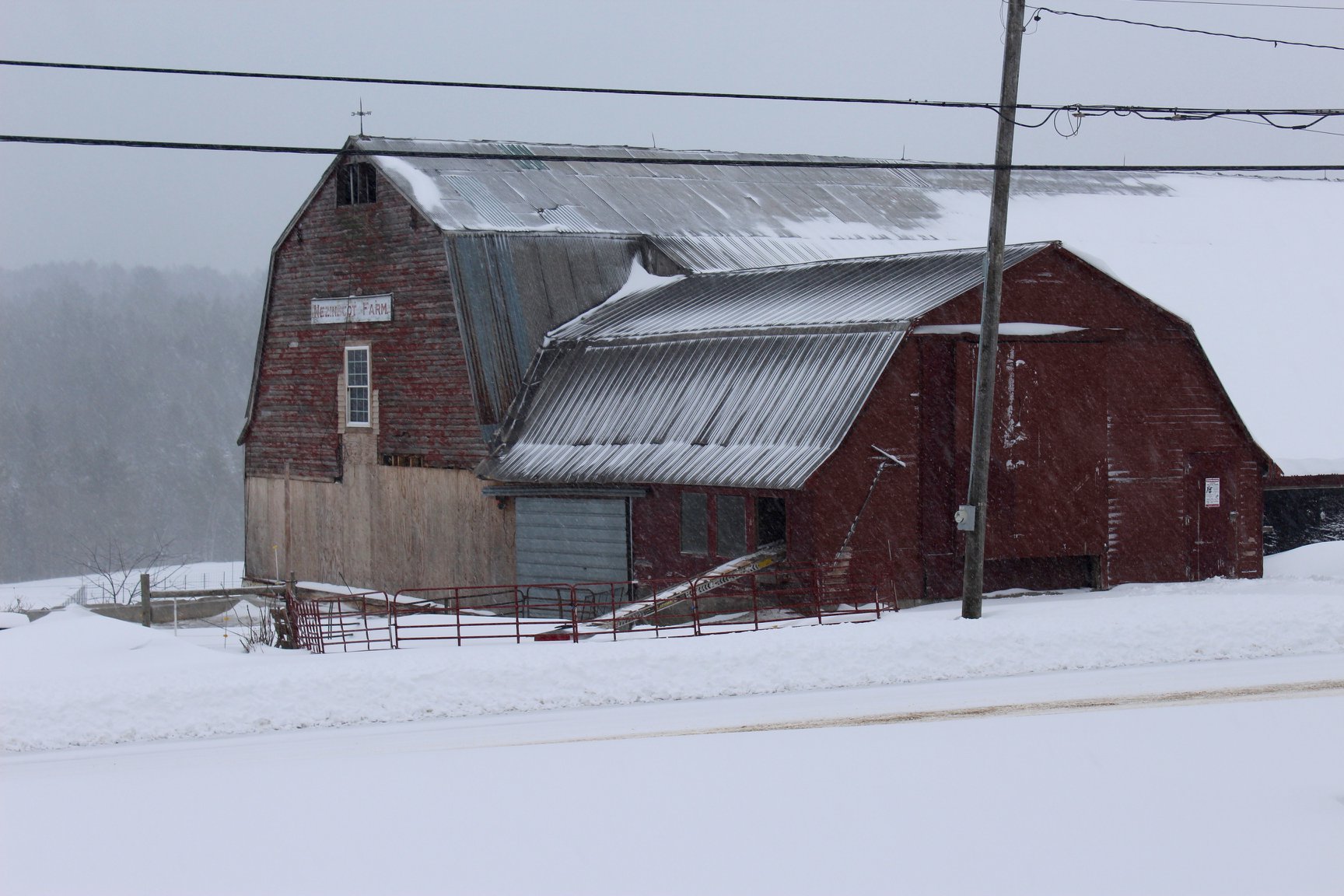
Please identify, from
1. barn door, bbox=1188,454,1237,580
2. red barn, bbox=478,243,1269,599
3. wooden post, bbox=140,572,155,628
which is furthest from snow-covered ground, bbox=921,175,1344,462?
wooden post, bbox=140,572,155,628

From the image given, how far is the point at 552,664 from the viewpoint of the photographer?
17.2 metres

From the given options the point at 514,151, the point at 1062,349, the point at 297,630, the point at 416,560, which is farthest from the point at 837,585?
the point at 514,151

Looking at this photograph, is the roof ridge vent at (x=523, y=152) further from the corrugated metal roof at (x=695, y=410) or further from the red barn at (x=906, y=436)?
the red barn at (x=906, y=436)

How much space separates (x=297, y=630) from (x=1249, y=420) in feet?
66.9

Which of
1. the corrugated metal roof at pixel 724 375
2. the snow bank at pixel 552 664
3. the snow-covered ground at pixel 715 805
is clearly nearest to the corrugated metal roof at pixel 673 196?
the corrugated metal roof at pixel 724 375

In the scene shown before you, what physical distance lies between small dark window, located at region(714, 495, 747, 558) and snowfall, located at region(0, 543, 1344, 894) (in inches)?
208

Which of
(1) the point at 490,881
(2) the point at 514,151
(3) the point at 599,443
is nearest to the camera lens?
(1) the point at 490,881

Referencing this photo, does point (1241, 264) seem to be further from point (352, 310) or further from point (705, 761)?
point (705, 761)

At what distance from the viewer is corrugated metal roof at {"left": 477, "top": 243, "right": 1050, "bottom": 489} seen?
77.2ft

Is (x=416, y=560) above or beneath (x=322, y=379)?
beneath

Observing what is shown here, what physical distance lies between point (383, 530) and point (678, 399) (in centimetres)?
850

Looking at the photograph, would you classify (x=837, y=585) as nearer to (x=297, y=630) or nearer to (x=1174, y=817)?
(x=297, y=630)

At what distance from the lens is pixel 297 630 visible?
2262 cm

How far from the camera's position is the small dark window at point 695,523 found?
82.8ft
